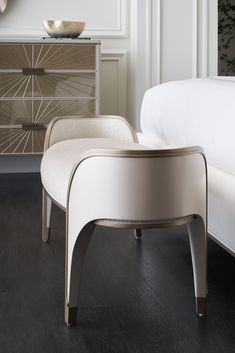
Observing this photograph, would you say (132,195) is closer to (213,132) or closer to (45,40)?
(213,132)

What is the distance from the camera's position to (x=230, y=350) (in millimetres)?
1191

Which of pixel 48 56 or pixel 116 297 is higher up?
pixel 48 56

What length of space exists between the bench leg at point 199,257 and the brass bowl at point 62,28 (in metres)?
2.22

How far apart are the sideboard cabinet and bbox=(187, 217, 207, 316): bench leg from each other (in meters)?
2.06

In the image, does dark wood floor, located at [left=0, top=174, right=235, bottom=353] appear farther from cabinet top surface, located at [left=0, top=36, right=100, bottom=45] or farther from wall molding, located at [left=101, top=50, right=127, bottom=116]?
wall molding, located at [left=101, top=50, right=127, bottom=116]

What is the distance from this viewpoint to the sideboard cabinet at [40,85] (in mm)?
3238

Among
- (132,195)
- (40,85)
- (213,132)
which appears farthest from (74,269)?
(40,85)

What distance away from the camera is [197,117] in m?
1.72

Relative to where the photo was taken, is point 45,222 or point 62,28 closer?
point 45,222

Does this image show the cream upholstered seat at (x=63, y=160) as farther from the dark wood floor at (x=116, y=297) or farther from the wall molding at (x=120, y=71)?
the wall molding at (x=120, y=71)

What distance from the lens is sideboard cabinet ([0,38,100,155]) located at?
324 centimetres

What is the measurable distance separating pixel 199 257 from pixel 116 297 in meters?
Result: 0.28

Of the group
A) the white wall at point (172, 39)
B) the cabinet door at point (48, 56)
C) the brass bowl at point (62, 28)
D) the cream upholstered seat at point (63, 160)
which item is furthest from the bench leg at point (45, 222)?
the white wall at point (172, 39)

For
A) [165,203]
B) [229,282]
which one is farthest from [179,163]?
[229,282]
